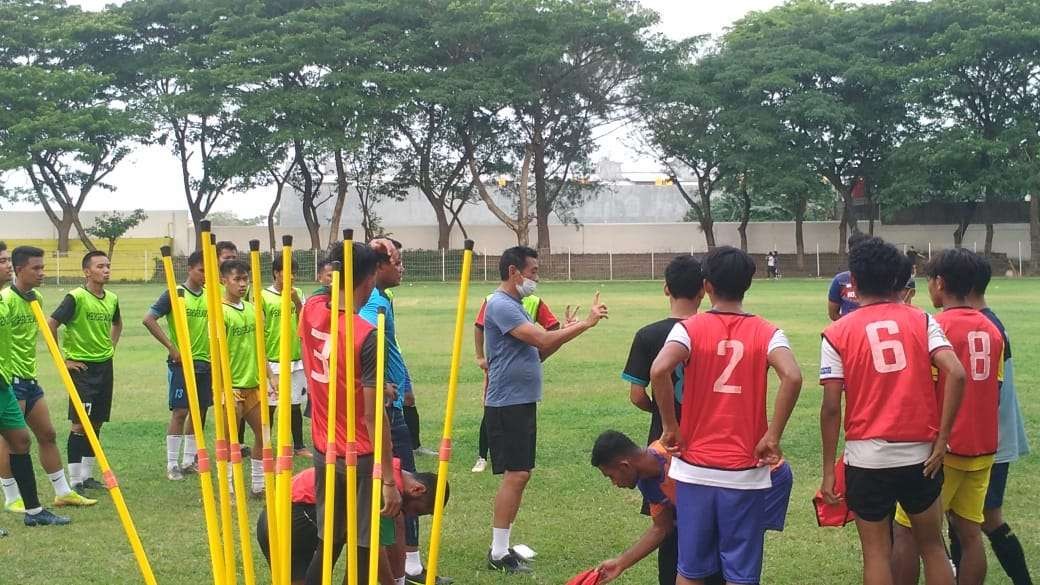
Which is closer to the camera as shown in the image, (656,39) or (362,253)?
(362,253)

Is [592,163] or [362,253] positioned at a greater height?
[592,163]

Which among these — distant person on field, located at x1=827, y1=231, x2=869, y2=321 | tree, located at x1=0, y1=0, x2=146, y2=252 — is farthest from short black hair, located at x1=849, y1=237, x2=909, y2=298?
tree, located at x1=0, y1=0, x2=146, y2=252

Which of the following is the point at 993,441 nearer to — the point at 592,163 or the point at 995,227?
the point at 592,163

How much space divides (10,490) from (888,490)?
640 cm

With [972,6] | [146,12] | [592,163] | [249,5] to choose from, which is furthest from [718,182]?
[146,12]

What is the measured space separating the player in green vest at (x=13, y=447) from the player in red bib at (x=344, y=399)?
147 inches

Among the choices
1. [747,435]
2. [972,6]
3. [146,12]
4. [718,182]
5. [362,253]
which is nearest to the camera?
[747,435]

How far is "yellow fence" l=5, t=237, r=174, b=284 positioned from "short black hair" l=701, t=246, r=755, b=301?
54087mm

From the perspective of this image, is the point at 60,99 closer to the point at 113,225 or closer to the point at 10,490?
the point at 113,225

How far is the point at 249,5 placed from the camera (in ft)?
178

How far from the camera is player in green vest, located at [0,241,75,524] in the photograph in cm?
791

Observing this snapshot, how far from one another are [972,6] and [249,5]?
34829 mm

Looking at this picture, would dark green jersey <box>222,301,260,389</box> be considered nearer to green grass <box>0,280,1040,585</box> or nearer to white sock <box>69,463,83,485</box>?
green grass <box>0,280,1040,585</box>

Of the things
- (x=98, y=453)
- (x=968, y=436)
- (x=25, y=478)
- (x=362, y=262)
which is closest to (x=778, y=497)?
(x=968, y=436)
